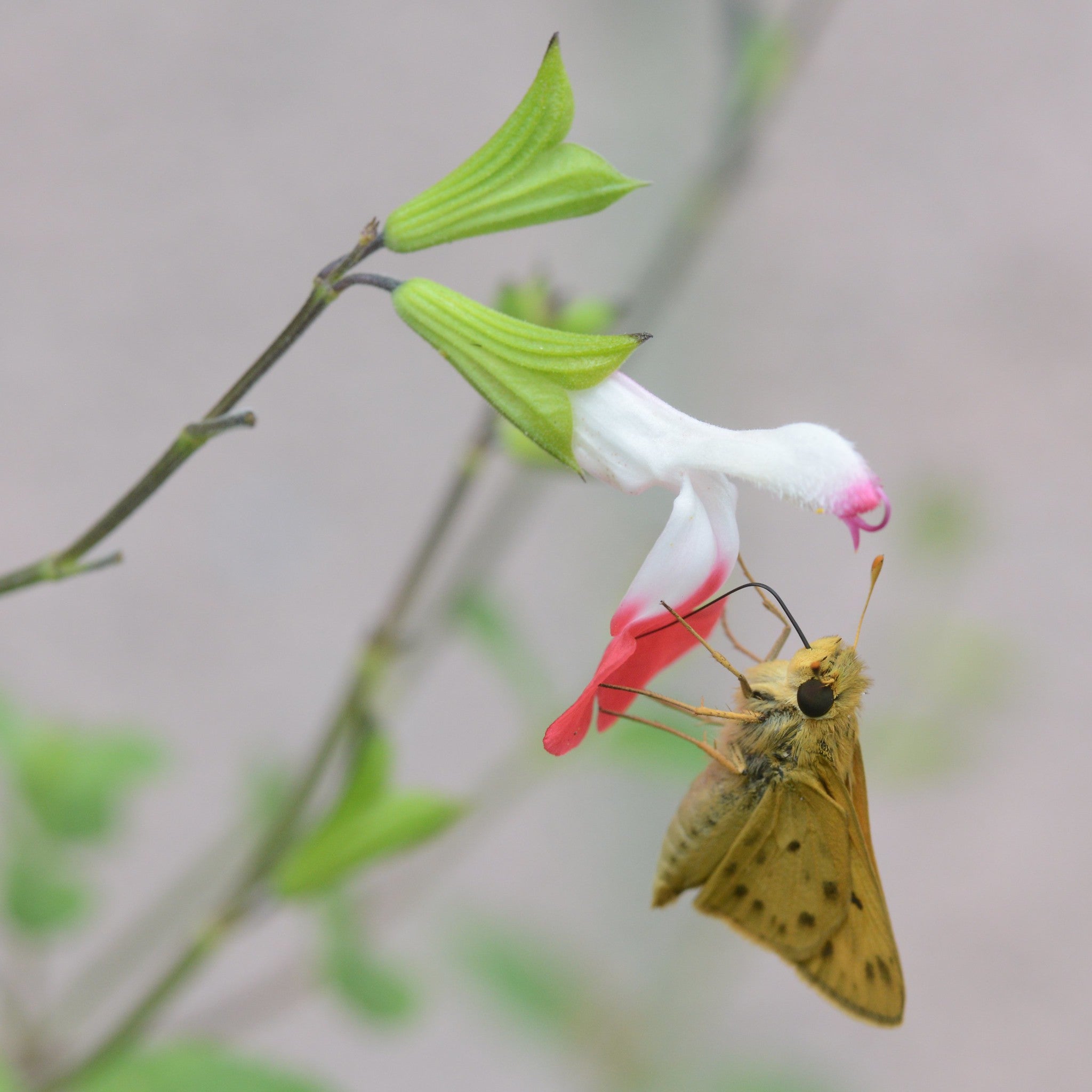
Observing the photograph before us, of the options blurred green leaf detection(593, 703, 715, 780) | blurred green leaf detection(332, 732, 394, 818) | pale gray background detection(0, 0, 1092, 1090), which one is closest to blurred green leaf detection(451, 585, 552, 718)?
→ blurred green leaf detection(593, 703, 715, 780)

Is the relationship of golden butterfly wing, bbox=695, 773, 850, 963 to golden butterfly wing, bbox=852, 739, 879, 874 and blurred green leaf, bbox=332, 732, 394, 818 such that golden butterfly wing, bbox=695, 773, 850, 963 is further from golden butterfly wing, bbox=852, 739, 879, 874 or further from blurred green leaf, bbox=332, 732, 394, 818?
blurred green leaf, bbox=332, 732, 394, 818

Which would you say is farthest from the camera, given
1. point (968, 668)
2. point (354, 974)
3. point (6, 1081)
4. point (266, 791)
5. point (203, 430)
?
point (968, 668)

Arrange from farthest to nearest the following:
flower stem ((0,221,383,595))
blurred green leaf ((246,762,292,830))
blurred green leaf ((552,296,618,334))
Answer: blurred green leaf ((246,762,292,830)), blurred green leaf ((552,296,618,334)), flower stem ((0,221,383,595))

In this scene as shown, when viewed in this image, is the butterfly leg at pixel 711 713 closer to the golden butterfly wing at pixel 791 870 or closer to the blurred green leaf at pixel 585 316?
the golden butterfly wing at pixel 791 870

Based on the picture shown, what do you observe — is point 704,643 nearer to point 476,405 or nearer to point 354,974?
point 354,974

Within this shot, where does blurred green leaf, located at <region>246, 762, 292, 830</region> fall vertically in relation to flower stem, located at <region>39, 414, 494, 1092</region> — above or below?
below

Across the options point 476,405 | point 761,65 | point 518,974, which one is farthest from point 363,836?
point 476,405
